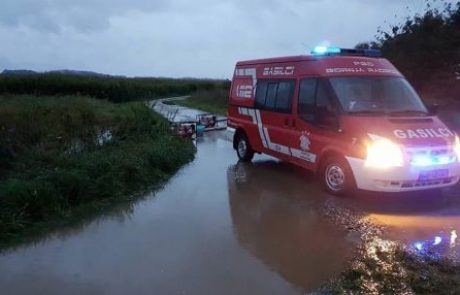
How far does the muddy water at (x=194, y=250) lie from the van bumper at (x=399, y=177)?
31.3 inches

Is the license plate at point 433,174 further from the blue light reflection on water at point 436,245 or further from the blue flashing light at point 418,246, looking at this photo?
the blue flashing light at point 418,246

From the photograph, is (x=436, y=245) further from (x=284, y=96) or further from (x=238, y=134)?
(x=238, y=134)

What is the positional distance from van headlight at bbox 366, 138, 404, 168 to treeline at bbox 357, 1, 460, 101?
10.7 m

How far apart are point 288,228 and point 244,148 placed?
16.9 ft

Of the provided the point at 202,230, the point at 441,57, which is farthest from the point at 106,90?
the point at 202,230

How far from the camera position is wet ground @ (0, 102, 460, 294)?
486 cm

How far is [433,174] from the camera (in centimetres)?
728

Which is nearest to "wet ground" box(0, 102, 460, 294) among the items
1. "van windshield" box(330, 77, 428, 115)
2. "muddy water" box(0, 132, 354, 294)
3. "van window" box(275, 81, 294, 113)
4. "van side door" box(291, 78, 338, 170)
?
"muddy water" box(0, 132, 354, 294)

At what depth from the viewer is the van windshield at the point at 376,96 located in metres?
8.02

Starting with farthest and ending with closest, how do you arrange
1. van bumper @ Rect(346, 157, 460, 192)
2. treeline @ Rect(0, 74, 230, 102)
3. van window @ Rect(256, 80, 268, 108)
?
treeline @ Rect(0, 74, 230, 102) → van window @ Rect(256, 80, 268, 108) → van bumper @ Rect(346, 157, 460, 192)

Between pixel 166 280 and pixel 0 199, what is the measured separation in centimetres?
Result: 318

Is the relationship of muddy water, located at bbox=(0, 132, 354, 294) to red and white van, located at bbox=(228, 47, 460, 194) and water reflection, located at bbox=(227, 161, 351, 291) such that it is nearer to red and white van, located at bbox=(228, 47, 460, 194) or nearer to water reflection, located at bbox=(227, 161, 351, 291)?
water reflection, located at bbox=(227, 161, 351, 291)

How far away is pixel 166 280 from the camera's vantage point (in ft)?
16.0

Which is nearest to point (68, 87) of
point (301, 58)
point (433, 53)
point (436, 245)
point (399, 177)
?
point (433, 53)
